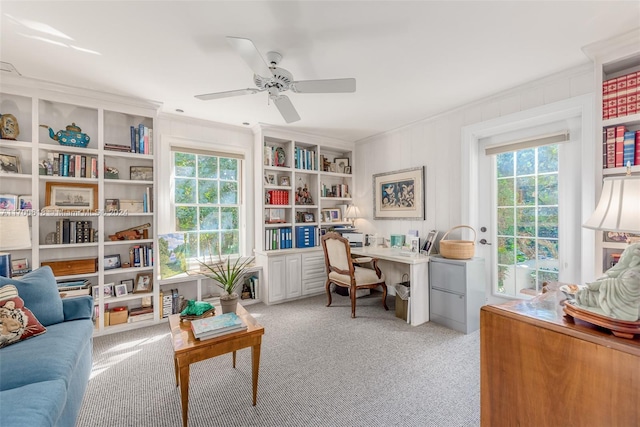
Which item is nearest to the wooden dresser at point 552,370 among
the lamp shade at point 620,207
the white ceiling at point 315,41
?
the lamp shade at point 620,207

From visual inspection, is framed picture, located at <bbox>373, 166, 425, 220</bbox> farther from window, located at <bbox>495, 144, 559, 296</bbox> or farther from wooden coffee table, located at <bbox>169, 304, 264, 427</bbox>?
wooden coffee table, located at <bbox>169, 304, 264, 427</bbox>

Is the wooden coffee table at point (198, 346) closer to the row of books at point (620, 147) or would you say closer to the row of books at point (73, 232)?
the row of books at point (73, 232)

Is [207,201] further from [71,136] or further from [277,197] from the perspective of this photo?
[71,136]

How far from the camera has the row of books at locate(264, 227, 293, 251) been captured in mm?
3855

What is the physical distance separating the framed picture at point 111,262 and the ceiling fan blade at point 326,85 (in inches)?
103

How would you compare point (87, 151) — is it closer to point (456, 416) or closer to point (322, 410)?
point (322, 410)

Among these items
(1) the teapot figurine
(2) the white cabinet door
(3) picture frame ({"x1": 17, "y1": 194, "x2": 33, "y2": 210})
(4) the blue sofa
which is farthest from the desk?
(3) picture frame ({"x1": 17, "y1": 194, "x2": 33, "y2": 210})

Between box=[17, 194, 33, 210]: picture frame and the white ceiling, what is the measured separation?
1.11 meters

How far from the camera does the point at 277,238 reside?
12.9ft

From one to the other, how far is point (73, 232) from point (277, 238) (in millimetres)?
2215

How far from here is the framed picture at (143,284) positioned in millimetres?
3051

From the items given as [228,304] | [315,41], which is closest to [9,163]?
[228,304]

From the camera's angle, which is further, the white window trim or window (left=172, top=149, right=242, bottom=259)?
window (left=172, top=149, right=242, bottom=259)

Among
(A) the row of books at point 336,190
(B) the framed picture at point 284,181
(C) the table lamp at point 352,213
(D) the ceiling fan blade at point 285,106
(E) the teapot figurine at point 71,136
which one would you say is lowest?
(C) the table lamp at point 352,213
